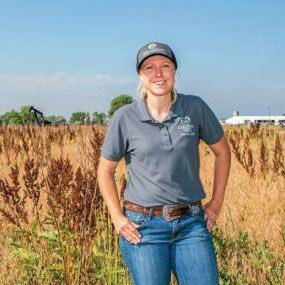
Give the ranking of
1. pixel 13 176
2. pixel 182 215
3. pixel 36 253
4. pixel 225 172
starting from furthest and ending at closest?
pixel 13 176
pixel 36 253
pixel 225 172
pixel 182 215

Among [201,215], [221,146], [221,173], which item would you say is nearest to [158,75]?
[221,146]

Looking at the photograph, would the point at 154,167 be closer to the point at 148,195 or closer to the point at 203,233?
the point at 148,195

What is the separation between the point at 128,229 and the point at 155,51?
879 millimetres

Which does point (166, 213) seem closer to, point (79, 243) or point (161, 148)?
point (161, 148)

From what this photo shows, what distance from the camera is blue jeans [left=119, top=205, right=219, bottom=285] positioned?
2.51 metres

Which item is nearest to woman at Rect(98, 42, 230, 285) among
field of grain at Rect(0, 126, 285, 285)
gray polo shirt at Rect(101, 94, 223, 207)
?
gray polo shirt at Rect(101, 94, 223, 207)

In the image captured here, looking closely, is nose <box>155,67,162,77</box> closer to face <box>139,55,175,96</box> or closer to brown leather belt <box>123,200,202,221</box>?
face <box>139,55,175,96</box>

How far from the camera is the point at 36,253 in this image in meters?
3.92

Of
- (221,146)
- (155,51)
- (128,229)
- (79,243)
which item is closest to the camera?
(128,229)

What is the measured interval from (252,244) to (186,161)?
7.06 ft

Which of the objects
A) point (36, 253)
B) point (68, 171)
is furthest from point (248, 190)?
point (36, 253)

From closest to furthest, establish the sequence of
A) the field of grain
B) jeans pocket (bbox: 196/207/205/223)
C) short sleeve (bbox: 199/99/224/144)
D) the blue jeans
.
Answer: the blue jeans < jeans pocket (bbox: 196/207/205/223) < short sleeve (bbox: 199/99/224/144) < the field of grain

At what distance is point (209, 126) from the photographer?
8.94 feet

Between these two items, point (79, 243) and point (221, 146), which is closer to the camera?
point (221, 146)
